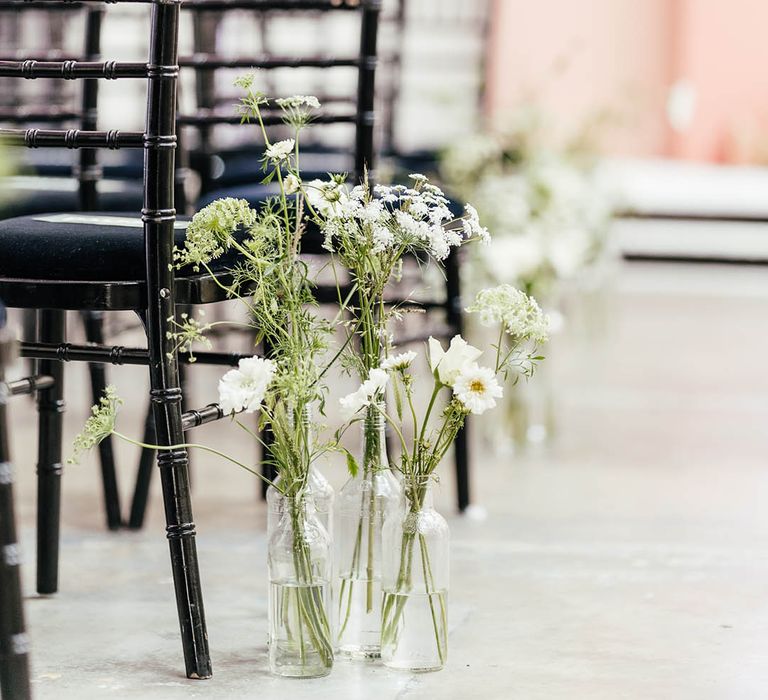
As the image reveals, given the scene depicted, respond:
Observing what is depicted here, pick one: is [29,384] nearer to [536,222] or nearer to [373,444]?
[373,444]

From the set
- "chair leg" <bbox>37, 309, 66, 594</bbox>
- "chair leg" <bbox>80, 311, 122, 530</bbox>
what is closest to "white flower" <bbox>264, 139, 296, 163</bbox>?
"chair leg" <bbox>37, 309, 66, 594</bbox>

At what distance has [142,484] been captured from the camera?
2299mm

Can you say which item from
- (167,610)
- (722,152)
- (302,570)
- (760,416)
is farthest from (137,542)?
(722,152)

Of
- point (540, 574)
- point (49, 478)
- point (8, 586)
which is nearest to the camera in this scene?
point (8, 586)

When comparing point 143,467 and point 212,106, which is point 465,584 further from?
point 212,106

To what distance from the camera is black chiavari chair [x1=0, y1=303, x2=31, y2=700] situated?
1282 mm

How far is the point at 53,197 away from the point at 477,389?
53.0 inches

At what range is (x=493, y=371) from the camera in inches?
60.1

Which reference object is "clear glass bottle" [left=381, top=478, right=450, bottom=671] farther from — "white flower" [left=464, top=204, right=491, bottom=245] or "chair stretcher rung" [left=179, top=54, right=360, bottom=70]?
"chair stretcher rung" [left=179, top=54, right=360, bottom=70]

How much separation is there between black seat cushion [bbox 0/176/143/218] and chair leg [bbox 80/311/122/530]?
1.07 feet

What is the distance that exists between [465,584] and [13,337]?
983 millimetres

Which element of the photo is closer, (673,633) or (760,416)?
(673,633)

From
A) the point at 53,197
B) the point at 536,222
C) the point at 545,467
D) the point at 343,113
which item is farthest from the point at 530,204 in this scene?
the point at 53,197

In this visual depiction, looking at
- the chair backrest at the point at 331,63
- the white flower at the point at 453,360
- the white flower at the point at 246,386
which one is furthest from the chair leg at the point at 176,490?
the chair backrest at the point at 331,63
